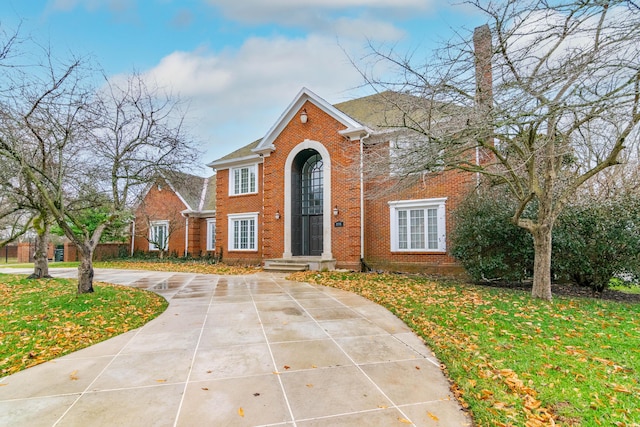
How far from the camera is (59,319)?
19.6 feet

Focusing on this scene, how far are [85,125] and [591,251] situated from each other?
41.4 ft

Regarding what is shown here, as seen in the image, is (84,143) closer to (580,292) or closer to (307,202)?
(307,202)

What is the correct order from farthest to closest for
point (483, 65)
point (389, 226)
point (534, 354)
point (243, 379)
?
1. point (389, 226)
2. point (483, 65)
3. point (534, 354)
4. point (243, 379)

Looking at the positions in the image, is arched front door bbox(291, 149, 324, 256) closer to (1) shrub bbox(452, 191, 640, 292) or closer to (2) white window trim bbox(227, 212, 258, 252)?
(2) white window trim bbox(227, 212, 258, 252)

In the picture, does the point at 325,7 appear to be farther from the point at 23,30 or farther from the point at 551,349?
the point at 551,349

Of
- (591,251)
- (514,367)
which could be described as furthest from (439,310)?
(591,251)

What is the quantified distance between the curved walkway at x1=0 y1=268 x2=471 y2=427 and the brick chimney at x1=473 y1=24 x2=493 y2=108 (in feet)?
14.1

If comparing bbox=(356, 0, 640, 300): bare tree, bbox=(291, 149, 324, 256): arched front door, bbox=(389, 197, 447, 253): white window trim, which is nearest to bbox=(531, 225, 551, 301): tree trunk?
bbox=(356, 0, 640, 300): bare tree

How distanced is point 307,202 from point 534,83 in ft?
37.8

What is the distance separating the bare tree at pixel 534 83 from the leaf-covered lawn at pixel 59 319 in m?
6.23

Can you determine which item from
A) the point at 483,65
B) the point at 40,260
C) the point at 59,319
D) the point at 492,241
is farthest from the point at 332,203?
the point at 40,260

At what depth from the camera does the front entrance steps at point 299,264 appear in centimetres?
1324

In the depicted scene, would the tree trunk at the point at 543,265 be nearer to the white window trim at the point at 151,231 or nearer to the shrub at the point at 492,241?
the shrub at the point at 492,241

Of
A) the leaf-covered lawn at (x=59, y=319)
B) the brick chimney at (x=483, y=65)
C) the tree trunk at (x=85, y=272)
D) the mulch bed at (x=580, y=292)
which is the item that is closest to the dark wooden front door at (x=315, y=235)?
the mulch bed at (x=580, y=292)
